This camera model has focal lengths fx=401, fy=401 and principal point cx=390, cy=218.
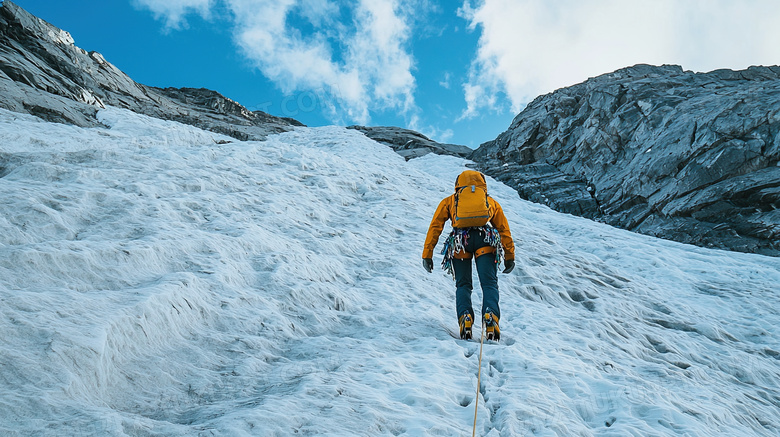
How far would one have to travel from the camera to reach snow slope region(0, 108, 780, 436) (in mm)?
3346

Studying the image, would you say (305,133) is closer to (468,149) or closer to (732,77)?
(468,149)

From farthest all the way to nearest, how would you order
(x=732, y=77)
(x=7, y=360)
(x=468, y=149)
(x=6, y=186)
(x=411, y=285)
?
(x=468, y=149)
(x=732, y=77)
(x=411, y=285)
(x=6, y=186)
(x=7, y=360)

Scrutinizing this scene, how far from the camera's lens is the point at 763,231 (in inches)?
512

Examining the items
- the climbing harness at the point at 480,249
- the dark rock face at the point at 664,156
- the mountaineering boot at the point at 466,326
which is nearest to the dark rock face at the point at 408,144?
the dark rock face at the point at 664,156

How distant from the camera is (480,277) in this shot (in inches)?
228

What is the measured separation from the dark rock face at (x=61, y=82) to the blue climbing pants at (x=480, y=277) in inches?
705

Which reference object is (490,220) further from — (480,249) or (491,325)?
(491,325)

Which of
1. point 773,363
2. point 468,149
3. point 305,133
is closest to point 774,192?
point 773,363

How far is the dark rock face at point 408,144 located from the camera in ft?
106

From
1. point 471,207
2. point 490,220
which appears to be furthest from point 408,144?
point 471,207

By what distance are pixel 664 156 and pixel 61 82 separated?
2989 centimetres

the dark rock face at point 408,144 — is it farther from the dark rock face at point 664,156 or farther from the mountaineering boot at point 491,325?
the mountaineering boot at point 491,325

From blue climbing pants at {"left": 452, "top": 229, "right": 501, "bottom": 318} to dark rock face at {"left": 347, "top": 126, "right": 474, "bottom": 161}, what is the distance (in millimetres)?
23687

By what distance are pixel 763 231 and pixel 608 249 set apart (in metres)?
5.05
